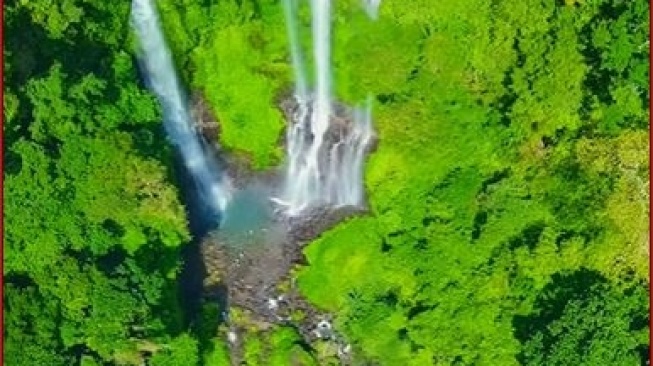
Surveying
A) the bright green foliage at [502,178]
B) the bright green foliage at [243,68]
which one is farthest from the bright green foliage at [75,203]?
the bright green foliage at [502,178]

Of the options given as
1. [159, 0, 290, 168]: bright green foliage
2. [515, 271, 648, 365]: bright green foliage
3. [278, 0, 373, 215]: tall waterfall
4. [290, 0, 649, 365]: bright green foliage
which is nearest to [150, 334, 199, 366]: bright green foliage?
[290, 0, 649, 365]: bright green foliage

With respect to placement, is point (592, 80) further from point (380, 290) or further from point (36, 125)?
point (36, 125)

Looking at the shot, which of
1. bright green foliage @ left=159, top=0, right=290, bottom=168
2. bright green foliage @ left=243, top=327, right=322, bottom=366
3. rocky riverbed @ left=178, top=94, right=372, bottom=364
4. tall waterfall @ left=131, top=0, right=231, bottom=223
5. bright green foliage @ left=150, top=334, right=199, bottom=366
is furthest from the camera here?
rocky riverbed @ left=178, top=94, right=372, bottom=364

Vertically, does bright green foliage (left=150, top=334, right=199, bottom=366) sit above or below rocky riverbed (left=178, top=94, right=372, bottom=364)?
below

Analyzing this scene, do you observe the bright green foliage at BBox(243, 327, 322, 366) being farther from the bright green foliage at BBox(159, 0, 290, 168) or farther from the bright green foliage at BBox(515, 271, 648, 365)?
the bright green foliage at BBox(515, 271, 648, 365)

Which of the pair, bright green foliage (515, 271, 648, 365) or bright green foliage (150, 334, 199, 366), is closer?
bright green foliage (515, 271, 648, 365)

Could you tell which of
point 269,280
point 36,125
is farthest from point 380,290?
point 36,125
